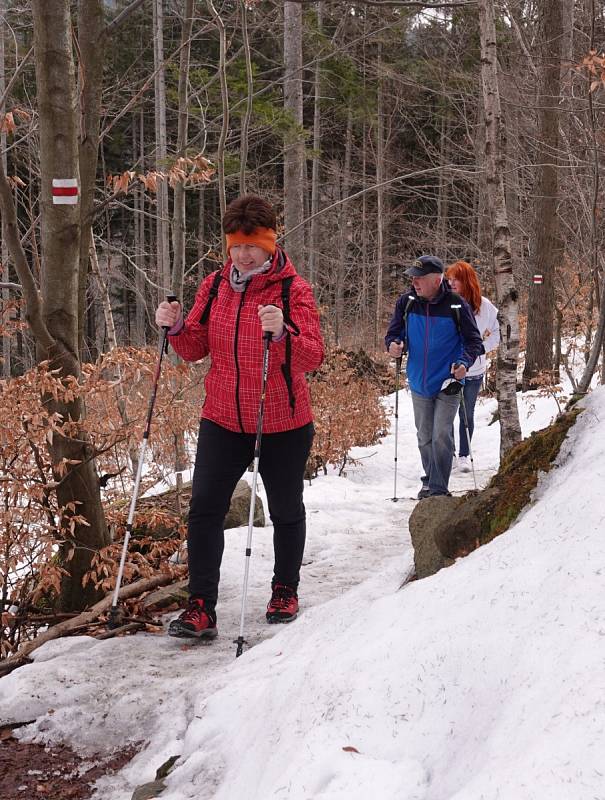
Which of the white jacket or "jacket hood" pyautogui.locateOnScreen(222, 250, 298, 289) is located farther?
the white jacket

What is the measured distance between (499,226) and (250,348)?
4.24 m

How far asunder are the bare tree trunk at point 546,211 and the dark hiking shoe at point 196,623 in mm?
10695

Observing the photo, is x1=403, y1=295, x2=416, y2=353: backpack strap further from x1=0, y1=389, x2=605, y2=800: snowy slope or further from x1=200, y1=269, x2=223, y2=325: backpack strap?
x1=0, y1=389, x2=605, y2=800: snowy slope

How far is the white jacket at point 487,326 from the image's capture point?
8.14 m

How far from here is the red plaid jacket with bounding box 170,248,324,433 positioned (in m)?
4.15

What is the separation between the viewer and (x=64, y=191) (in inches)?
182

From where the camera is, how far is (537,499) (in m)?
3.36

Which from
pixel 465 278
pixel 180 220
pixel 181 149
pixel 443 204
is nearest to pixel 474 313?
pixel 465 278

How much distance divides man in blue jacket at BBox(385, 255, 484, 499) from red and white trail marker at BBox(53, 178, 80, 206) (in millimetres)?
2751

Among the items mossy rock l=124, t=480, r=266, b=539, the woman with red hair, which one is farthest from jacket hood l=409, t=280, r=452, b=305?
mossy rock l=124, t=480, r=266, b=539

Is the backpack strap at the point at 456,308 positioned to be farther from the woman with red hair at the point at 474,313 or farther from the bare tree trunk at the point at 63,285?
the bare tree trunk at the point at 63,285

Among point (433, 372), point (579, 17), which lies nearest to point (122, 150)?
point (579, 17)

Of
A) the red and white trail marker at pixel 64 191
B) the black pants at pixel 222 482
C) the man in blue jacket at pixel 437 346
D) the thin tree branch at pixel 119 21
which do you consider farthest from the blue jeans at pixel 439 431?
the thin tree branch at pixel 119 21

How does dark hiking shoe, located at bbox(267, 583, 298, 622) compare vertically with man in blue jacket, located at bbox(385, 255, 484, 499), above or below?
below
